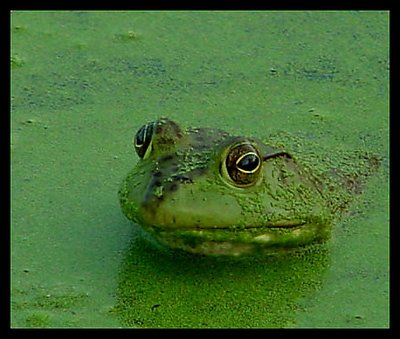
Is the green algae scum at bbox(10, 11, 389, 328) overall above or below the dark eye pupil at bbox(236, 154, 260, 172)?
below

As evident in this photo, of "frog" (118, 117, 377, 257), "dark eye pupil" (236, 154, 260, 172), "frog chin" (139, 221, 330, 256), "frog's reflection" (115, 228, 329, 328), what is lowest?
"frog's reflection" (115, 228, 329, 328)

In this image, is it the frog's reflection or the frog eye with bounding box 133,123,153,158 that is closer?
the frog's reflection

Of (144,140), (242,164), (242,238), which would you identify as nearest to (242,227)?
(242,238)

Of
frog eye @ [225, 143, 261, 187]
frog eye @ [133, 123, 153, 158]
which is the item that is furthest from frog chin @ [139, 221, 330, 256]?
frog eye @ [133, 123, 153, 158]

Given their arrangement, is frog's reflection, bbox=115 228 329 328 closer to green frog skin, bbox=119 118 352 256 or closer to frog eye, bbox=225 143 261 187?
green frog skin, bbox=119 118 352 256

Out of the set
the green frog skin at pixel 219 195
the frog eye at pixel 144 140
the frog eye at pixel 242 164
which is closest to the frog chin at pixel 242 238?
the green frog skin at pixel 219 195
